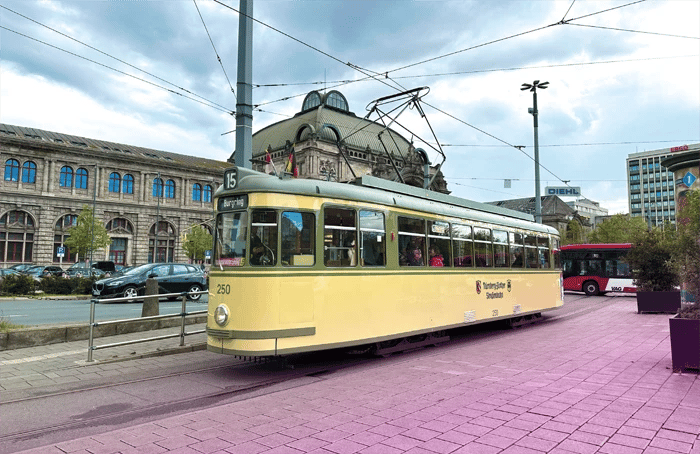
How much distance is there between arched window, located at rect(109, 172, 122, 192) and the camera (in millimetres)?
54684

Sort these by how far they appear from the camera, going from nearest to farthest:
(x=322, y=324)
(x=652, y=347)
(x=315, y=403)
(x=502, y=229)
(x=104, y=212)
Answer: (x=315, y=403) < (x=322, y=324) < (x=652, y=347) < (x=502, y=229) < (x=104, y=212)

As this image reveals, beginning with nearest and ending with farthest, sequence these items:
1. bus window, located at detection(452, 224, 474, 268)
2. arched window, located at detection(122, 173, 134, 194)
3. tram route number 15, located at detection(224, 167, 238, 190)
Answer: tram route number 15, located at detection(224, 167, 238, 190)
bus window, located at detection(452, 224, 474, 268)
arched window, located at detection(122, 173, 134, 194)

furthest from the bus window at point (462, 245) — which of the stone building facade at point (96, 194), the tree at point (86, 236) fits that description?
the stone building facade at point (96, 194)

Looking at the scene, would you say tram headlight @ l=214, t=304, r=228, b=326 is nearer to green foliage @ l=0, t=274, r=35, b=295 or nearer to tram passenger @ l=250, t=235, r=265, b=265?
tram passenger @ l=250, t=235, r=265, b=265

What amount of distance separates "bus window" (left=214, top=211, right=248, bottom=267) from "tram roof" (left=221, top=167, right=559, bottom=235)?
0.44 meters

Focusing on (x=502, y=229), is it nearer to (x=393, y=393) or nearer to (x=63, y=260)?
(x=393, y=393)

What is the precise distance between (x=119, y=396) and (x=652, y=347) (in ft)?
32.6

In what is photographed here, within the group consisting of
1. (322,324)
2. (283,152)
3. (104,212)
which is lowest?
(322,324)

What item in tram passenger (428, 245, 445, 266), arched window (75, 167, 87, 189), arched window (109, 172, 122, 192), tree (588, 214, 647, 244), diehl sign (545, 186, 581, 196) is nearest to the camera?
tram passenger (428, 245, 445, 266)

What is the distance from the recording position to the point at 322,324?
787 cm

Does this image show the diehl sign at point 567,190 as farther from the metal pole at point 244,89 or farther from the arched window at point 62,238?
the arched window at point 62,238

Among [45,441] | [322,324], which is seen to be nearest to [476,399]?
[322,324]

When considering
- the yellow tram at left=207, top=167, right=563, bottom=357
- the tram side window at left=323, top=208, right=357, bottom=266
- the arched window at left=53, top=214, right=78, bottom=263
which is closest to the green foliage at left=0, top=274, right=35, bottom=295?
the yellow tram at left=207, top=167, right=563, bottom=357

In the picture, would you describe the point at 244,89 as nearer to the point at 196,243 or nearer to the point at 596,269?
the point at 596,269
